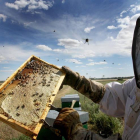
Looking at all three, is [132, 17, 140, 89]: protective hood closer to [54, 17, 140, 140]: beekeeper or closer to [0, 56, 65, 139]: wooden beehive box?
[54, 17, 140, 140]: beekeeper

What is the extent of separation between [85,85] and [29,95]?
122cm

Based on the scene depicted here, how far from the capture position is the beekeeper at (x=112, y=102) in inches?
66.9

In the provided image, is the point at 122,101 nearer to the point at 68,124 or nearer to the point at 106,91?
the point at 106,91

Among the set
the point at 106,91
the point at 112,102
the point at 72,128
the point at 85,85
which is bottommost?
the point at 72,128

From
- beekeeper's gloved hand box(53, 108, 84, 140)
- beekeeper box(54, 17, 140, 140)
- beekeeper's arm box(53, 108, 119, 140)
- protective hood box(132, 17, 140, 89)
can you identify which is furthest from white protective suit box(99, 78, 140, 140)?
beekeeper's gloved hand box(53, 108, 84, 140)

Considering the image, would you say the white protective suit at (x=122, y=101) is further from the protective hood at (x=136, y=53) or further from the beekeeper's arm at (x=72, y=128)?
the protective hood at (x=136, y=53)

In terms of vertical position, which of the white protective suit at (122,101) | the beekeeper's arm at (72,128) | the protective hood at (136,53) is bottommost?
the beekeeper's arm at (72,128)

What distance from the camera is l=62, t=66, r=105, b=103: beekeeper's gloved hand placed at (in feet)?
9.51

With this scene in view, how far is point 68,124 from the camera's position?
231 cm

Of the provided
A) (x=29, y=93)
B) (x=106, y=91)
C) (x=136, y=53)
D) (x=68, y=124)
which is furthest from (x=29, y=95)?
(x=136, y=53)

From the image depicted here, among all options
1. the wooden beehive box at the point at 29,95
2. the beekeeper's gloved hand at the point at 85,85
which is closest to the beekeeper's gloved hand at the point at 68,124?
the wooden beehive box at the point at 29,95

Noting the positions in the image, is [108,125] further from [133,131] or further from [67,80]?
[133,131]

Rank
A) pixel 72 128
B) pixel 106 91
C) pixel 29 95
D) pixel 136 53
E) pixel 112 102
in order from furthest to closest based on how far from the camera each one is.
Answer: pixel 106 91 < pixel 112 102 < pixel 29 95 < pixel 72 128 < pixel 136 53

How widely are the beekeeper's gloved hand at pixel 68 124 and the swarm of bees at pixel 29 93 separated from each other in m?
0.42
